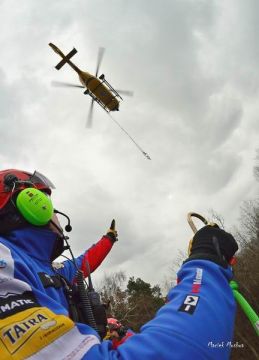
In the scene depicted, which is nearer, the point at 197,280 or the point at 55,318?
the point at 55,318

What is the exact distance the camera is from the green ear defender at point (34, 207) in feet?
8.23

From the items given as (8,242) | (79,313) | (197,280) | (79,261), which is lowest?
(197,280)

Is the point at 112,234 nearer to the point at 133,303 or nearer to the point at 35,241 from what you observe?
the point at 35,241

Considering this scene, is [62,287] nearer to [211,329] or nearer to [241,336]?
[211,329]

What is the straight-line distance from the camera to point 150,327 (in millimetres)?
1487

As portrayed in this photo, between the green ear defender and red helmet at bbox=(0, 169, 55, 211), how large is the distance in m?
0.18

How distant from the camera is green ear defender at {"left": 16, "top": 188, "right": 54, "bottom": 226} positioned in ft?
8.23

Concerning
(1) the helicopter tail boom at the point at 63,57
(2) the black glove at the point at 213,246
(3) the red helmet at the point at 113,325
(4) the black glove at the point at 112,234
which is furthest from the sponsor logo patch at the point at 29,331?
(1) the helicopter tail boom at the point at 63,57

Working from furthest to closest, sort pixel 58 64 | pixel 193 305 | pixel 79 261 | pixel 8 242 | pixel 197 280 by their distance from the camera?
pixel 58 64, pixel 79 261, pixel 8 242, pixel 197 280, pixel 193 305

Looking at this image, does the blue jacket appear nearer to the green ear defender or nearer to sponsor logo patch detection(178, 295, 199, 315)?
sponsor logo patch detection(178, 295, 199, 315)

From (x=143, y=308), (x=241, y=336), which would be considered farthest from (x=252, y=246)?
(x=241, y=336)

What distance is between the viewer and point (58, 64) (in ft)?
71.7

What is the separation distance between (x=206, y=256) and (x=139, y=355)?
0.60 m

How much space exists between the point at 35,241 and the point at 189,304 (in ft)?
4.61
